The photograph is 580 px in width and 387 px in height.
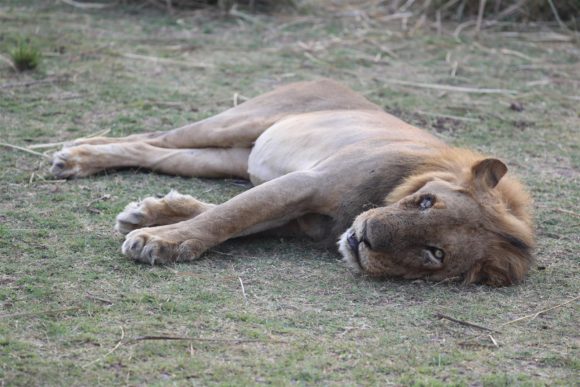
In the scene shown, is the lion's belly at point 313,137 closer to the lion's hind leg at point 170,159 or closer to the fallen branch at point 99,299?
the lion's hind leg at point 170,159

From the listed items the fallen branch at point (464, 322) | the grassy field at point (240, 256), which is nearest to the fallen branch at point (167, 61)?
the grassy field at point (240, 256)

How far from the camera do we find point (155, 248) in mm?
3822

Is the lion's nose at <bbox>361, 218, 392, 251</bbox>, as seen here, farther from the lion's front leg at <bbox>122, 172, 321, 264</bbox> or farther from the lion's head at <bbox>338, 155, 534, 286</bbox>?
the lion's front leg at <bbox>122, 172, 321, 264</bbox>

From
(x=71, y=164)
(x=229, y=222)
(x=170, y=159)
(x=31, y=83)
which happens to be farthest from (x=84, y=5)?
(x=229, y=222)

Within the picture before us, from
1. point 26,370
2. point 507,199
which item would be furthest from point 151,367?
point 507,199

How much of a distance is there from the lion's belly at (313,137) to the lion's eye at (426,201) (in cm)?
67

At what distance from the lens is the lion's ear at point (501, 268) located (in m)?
3.85

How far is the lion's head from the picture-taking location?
3.71 meters

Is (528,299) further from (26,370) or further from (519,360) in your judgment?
(26,370)

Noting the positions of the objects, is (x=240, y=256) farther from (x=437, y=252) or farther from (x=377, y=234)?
(x=437, y=252)

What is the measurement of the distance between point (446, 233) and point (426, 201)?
16 centimetres

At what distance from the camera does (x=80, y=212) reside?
14.6 feet

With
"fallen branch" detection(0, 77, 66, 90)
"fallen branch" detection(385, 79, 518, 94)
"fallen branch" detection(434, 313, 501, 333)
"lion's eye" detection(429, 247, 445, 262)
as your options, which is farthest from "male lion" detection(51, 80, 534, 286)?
"fallen branch" detection(385, 79, 518, 94)

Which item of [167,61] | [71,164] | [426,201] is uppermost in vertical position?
[426,201]
